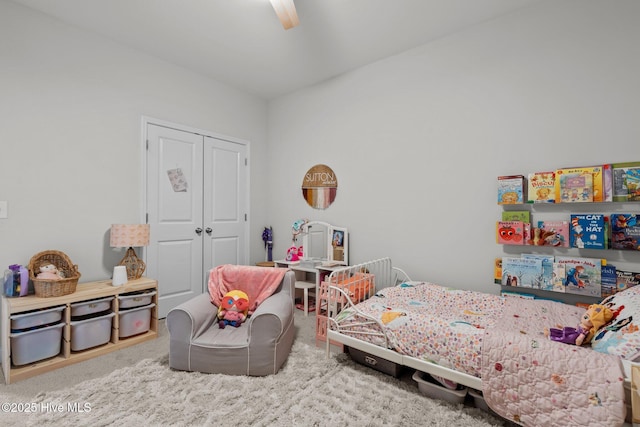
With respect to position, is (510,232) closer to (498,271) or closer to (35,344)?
(498,271)

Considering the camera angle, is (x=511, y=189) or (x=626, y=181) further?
(x=511, y=189)

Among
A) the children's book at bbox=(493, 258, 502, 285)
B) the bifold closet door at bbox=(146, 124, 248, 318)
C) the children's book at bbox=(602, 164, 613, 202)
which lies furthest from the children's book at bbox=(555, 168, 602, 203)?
the bifold closet door at bbox=(146, 124, 248, 318)

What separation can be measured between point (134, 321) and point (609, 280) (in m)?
3.62

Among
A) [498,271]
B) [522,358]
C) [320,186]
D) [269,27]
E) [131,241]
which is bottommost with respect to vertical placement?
[522,358]

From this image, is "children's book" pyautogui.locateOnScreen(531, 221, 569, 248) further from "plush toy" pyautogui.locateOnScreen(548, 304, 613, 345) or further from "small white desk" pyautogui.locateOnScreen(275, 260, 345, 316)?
"small white desk" pyautogui.locateOnScreen(275, 260, 345, 316)

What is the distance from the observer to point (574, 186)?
2107 millimetres

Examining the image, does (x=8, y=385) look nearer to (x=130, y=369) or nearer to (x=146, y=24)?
(x=130, y=369)

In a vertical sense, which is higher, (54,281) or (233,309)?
(54,281)

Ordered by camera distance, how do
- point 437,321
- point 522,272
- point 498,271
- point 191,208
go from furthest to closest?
point 191,208
point 498,271
point 522,272
point 437,321

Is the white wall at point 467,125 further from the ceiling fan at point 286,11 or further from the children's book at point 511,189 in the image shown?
the ceiling fan at point 286,11

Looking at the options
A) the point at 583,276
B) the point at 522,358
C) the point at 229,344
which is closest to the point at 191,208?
the point at 229,344

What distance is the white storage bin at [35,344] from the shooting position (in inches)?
80.5

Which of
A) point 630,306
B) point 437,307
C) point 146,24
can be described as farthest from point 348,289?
A: point 146,24

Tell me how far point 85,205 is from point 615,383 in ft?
12.1
